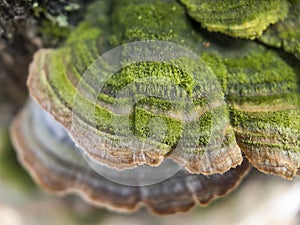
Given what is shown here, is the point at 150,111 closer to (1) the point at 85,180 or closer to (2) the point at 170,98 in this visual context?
(2) the point at 170,98

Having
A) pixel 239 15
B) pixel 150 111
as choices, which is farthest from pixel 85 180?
pixel 239 15

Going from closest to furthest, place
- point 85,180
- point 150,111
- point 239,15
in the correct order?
point 150,111
point 239,15
point 85,180

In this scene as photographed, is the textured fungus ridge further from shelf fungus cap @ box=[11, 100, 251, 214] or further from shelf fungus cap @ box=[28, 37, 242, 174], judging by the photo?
shelf fungus cap @ box=[11, 100, 251, 214]

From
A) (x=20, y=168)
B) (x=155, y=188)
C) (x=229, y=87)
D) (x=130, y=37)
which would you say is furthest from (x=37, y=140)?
(x=229, y=87)

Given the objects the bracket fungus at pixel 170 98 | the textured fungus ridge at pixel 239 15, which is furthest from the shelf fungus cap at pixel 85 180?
the textured fungus ridge at pixel 239 15

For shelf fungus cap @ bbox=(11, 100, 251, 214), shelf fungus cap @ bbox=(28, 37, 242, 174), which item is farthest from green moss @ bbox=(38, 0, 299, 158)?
shelf fungus cap @ bbox=(11, 100, 251, 214)

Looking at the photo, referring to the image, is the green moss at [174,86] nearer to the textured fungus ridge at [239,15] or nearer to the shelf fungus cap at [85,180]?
the textured fungus ridge at [239,15]

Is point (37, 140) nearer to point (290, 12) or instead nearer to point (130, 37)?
point (130, 37)
